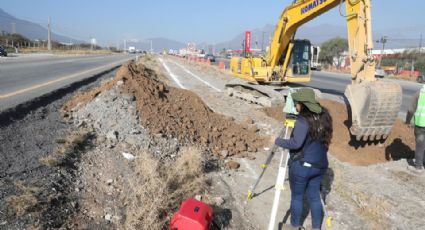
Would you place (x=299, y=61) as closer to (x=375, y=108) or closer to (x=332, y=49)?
(x=375, y=108)

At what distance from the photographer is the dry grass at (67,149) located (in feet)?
16.2

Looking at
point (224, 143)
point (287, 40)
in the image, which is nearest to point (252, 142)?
point (224, 143)

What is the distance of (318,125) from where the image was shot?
3842 mm

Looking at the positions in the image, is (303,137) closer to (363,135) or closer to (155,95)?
(363,135)

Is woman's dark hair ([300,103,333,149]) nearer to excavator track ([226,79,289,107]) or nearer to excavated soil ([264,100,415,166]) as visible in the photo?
excavated soil ([264,100,415,166])

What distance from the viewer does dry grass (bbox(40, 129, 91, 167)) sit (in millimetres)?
4938

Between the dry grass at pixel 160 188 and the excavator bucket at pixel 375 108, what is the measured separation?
346cm

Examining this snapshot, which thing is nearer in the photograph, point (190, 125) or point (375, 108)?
point (375, 108)

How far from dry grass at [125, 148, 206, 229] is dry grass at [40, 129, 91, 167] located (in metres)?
1.05

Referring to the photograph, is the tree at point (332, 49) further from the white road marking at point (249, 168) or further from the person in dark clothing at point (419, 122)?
the white road marking at point (249, 168)

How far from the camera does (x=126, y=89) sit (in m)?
8.92

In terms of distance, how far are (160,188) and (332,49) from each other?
7703 cm

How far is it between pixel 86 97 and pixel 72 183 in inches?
185

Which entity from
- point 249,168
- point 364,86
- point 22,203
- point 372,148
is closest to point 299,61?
point 372,148
